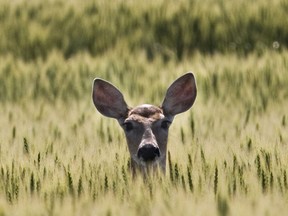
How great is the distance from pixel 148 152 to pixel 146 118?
45 cm

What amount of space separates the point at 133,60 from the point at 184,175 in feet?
17.4

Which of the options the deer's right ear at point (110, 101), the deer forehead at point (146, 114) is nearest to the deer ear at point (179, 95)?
the deer forehead at point (146, 114)

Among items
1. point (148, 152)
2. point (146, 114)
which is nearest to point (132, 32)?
point (146, 114)

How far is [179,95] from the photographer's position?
493cm

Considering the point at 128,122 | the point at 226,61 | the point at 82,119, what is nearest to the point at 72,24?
the point at 226,61

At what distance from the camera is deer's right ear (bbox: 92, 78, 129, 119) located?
4.93 meters

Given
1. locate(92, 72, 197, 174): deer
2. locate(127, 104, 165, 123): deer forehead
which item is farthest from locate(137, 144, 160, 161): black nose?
locate(127, 104, 165, 123): deer forehead

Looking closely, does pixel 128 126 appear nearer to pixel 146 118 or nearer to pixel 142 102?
pixel 146 118

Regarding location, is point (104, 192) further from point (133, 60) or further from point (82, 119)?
point (133, 60)

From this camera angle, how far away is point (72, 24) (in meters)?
11.1

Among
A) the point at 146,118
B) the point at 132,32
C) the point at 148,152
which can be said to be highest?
the point at 132,32

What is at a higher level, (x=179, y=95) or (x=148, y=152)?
(x=179, y=95)

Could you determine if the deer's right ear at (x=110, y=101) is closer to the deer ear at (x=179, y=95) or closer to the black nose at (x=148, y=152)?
the deer ear at (x=179, y=95)

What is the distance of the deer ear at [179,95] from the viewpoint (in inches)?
193
